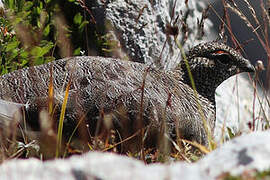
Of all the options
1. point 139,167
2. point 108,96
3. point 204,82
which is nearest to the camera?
point 139,167

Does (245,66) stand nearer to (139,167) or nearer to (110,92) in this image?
(110,92)

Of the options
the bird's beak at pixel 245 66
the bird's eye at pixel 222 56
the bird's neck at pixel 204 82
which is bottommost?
the bird's neck at pixel 204 82

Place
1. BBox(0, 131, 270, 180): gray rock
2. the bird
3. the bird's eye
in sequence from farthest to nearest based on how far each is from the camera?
the bird's eye
the bird
BBox(0, 131, 270, 180): gray rock

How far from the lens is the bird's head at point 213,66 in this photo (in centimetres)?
448

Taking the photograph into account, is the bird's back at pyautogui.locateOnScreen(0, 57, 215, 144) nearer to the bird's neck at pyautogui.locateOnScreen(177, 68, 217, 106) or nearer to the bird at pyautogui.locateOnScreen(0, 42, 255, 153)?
the bird at pyautogui.locateOnScreen(0, 42, 255, 153)

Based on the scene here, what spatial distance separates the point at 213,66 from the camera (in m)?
4.49

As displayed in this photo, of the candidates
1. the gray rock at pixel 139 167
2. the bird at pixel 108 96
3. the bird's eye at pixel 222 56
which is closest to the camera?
the gray rock at pixel 139 167

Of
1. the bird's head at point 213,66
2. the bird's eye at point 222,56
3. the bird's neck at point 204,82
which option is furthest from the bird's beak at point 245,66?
the bird's neck at point 204,82

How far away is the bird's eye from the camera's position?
14.7 ft

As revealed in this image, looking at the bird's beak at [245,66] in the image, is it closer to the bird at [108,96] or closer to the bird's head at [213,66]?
the bird's head at [213,66]

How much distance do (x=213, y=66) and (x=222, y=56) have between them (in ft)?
0.37

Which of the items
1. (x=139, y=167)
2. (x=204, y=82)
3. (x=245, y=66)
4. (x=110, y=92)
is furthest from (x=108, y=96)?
(x=139, y=167)

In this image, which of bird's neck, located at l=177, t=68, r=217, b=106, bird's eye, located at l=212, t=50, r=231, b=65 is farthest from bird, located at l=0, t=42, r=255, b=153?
bird's eye, located at l=212, t=50, r=231, b=65

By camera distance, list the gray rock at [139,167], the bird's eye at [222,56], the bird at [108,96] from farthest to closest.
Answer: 1. the bird's eye at [222,56]
2. the bird at [108,96]
3. the gray rock at [139,167]
